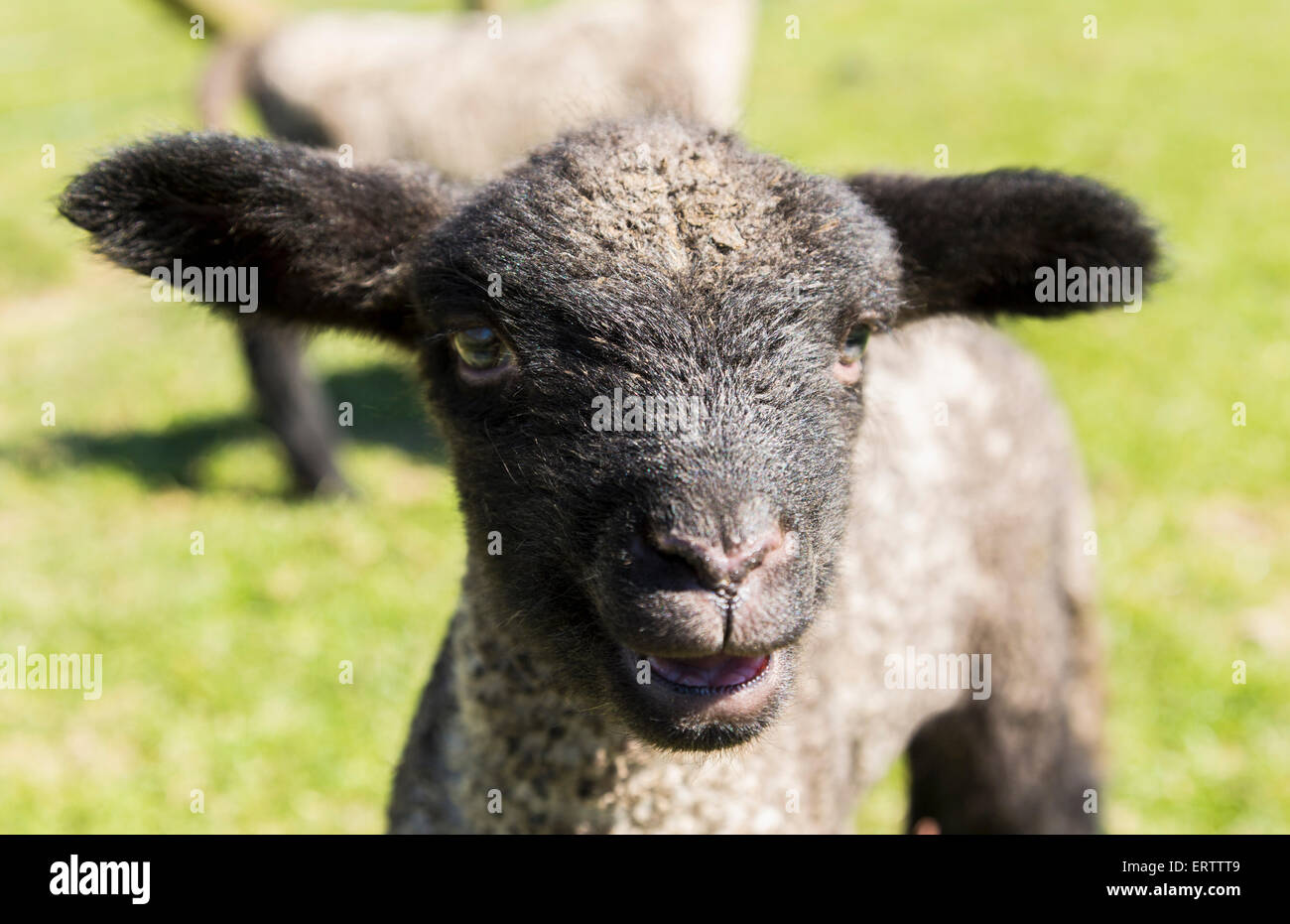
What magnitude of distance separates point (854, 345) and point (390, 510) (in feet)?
19.0

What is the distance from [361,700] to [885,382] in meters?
3.60

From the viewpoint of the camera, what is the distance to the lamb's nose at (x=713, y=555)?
2537 millimetres

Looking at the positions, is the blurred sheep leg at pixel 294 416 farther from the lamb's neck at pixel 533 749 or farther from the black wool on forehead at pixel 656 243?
A: the black wool on forehead at pixel 656 243

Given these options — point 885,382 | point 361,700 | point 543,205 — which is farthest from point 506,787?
point 361,700

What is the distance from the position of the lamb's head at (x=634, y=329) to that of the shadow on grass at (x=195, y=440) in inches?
221

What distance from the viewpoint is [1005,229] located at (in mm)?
3594

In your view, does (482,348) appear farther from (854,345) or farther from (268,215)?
(854,345)

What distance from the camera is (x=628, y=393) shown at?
2.77 meters

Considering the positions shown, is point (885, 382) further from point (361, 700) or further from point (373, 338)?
point (361, 700)

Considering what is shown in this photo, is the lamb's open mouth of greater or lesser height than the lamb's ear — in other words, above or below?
below

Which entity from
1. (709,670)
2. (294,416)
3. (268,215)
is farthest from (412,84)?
(709,670)

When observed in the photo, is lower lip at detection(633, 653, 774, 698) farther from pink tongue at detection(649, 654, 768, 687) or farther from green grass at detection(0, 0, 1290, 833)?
green grass at detection(0, 0, 1290, 833)

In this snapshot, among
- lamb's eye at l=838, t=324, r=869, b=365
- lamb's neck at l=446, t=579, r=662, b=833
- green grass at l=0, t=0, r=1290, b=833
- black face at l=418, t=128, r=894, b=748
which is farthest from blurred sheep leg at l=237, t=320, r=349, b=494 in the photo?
lamb's eye at l=838, t=324, r=869, b=365

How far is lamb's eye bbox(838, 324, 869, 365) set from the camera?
326 centimetres
